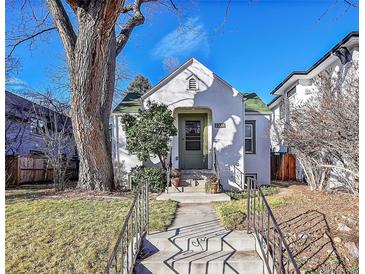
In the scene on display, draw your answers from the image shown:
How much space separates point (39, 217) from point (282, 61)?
12.8m

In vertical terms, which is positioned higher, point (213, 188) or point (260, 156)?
point (260, 156)

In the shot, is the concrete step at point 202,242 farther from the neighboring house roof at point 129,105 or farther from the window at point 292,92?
the window at point 292,92

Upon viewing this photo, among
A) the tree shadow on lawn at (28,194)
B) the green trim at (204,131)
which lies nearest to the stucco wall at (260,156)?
the green trim at (204,131)

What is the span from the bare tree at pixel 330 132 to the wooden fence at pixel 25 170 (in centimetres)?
1001

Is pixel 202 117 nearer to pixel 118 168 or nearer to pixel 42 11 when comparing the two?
pixel 118 168

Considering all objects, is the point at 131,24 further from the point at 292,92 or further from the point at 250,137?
the point at 292,92

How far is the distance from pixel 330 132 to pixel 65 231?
20.7ft

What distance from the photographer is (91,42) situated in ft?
24.3

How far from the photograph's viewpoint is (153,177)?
9820 mm

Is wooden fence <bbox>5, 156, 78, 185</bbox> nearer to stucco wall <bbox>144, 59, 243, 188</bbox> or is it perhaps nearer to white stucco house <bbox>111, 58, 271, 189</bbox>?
white stucco house <bbox>111, 58, 271, 189</bbox>

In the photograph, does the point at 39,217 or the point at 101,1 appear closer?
the point at 39,217

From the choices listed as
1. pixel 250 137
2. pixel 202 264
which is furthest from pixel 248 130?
pixel 202 264

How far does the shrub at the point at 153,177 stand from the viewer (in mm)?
9719
